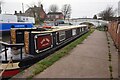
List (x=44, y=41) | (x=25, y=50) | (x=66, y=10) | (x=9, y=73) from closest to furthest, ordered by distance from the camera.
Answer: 1. (x=9, y=73)
2. (x=25, y=50)
3. (x=44, y=41)
4. (x=66, y=10)

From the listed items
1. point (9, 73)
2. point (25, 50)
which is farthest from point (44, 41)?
point (9, 73)

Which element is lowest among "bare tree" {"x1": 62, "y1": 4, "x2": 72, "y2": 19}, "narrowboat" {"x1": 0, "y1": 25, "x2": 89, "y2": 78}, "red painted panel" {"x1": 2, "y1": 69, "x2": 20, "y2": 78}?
"red painted panel" {"x1": 2, "y1": 69, "x2": 20, "y2": 78}

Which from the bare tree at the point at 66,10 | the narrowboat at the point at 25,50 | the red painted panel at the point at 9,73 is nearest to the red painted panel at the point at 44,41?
the narrowboat at the point at 25,50

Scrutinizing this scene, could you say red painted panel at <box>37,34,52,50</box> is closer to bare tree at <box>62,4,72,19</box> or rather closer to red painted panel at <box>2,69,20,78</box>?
red painted panel at <box>2,69,20,78</box>

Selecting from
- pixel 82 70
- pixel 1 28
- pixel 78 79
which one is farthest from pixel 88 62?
pixel 1 28

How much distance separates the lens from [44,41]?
27.3ft

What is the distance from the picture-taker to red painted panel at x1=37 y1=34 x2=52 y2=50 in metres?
7.83

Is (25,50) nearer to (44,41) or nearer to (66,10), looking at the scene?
(44,41)

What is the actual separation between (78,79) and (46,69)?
1.48m

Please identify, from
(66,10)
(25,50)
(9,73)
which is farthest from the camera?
(66,10)

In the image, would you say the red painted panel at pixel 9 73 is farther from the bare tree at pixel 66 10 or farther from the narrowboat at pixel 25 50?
the bare tree at pixel 66 10

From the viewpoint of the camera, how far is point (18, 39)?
885 centimetres

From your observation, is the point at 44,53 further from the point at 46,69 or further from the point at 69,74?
the point at 69,74

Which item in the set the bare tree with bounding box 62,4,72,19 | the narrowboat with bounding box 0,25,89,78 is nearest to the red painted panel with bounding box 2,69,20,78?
the narrowboat with bounding box 0,25,89,78
